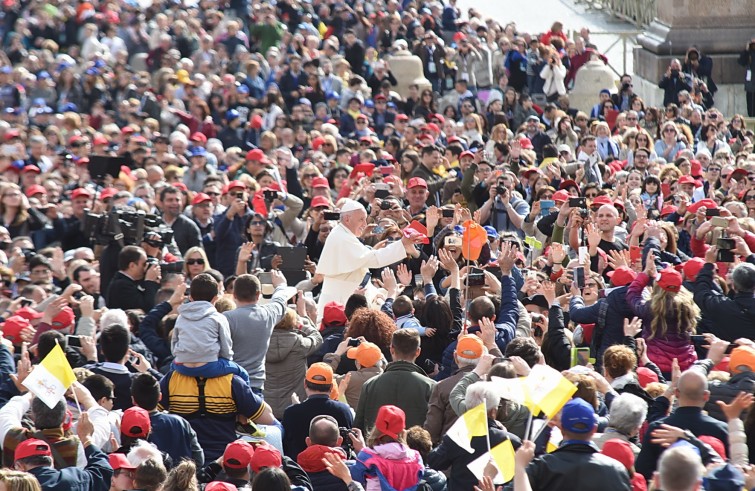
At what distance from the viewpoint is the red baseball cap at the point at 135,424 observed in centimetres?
762

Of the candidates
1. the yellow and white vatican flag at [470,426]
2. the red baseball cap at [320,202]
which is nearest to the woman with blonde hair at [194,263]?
the red baseball cap at [320,202]

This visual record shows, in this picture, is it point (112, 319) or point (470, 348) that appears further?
point (112, 319)

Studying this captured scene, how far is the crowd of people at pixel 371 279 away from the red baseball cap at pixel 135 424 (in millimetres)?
12

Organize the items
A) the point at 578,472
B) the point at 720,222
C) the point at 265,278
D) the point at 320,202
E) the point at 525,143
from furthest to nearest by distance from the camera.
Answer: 1. the point at 525,143
2. the point at 320,202
3. the point at 720,222
4. the point at 265,278
5. the point at 578,472

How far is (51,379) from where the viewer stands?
25.0 ft

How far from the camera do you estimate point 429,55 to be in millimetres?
27234

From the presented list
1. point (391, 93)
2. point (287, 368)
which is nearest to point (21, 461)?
point (287, 368)

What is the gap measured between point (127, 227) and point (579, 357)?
198 inches

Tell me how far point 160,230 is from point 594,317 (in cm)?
445

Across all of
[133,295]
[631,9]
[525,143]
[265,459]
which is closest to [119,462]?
[265,459]

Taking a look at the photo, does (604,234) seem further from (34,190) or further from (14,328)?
(34,190)

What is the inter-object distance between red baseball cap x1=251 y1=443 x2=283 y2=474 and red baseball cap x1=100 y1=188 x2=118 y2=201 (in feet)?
29.7

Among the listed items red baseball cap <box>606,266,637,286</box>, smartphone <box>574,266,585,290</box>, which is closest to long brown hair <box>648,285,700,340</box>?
red baseball cap <box>606,266,637,286</box>

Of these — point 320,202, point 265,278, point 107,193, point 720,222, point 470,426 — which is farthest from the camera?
point 107,193
